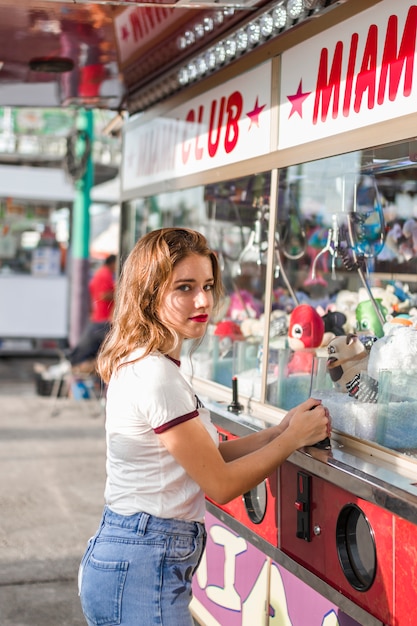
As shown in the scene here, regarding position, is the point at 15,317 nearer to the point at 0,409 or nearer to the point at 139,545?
the point at 0,409

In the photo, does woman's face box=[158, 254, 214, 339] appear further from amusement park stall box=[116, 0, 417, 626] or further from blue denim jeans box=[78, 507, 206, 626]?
amusement park stall box=[116, 0, 417, 626]

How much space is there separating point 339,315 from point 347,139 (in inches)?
37.4

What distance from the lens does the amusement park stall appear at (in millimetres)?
2318

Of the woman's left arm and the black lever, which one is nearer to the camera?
the woman's left arm

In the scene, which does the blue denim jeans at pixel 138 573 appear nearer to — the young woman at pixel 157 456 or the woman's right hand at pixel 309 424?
the young woman at pixel 157 456

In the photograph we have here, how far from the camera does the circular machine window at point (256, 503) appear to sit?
2.83m

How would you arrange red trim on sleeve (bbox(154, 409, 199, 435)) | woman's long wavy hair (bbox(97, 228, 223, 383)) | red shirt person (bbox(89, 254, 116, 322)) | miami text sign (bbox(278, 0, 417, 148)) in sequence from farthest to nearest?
red shirt person (bbox(89, 254, 116, 322)), miami text sign (bbox(278, 0, 417, 148)), woman's long wavy hair (bbox(97, 228, 223, 383)), red trim on sleeve (bbox(154, 409, 199, 435))

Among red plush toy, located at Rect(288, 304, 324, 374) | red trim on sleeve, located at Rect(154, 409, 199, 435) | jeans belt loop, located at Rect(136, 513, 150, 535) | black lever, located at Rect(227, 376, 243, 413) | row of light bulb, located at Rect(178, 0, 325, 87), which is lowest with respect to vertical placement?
jeans belt loop, located at Rect(136, 513, 150, 535)

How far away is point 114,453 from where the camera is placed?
200 cm

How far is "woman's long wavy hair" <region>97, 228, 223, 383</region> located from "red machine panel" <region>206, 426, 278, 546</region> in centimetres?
93

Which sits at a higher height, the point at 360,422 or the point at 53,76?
the point at 53,76

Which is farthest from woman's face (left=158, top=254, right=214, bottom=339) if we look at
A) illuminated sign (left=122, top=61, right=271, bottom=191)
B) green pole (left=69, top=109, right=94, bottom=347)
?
green pole (left=69, top=109, right=94, bottom=347)

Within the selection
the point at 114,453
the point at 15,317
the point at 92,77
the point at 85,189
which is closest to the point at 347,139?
the point at 114,453

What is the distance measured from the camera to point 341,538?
2344mm
